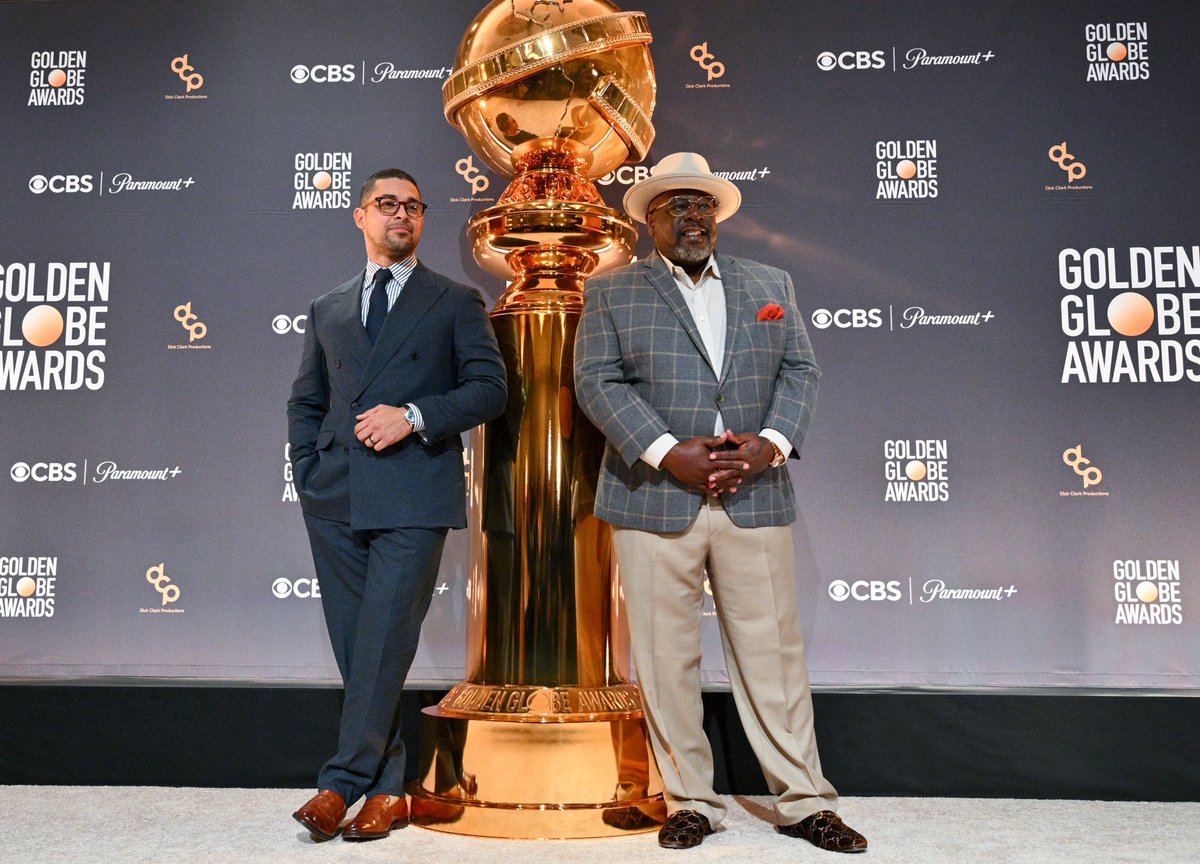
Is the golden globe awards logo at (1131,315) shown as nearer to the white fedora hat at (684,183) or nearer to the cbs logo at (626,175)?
the cbs logo at (626,175)

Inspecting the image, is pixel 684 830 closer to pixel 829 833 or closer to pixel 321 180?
pixel 829 833

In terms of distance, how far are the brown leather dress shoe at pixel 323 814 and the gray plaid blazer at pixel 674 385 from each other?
94 centimetres

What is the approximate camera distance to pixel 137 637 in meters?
3.92

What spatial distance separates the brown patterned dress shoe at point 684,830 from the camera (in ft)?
8.27

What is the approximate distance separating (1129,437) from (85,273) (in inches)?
151

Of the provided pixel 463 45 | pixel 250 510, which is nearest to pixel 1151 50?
pixel 463 45

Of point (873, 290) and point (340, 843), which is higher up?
point (873, 290)

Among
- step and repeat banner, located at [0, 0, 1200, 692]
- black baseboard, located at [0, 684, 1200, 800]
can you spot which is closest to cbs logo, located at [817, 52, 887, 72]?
step and repeat banner, located at [0, 0, 1200, 692]

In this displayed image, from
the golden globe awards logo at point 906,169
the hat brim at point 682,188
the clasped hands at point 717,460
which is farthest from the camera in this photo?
the golden globe awards logo at point 906,169

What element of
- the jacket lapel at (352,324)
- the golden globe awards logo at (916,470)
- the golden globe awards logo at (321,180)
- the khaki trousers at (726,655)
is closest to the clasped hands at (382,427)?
the jacket lapel at (352,324)

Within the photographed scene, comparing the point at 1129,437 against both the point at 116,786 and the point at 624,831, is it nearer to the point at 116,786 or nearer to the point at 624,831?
the point at 624,831

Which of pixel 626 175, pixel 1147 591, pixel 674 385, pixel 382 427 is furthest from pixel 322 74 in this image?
pixel 1147 591

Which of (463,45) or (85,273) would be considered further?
(85,273)

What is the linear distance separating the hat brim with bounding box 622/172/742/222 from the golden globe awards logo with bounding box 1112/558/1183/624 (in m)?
1.98
